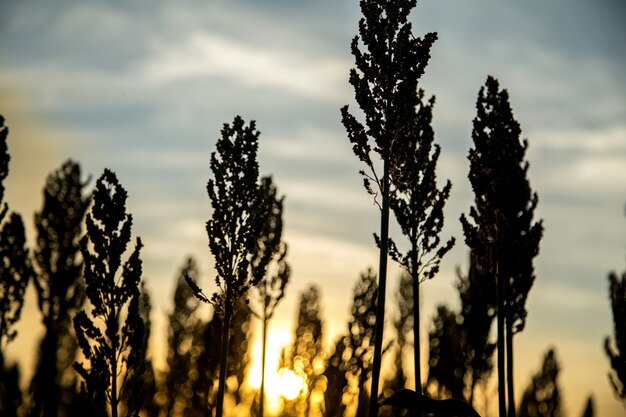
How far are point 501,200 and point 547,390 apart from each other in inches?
1139

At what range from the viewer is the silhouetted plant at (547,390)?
131ft

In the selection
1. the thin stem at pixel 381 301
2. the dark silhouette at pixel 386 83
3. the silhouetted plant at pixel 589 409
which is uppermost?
the dark silhouette at pixel 386 83

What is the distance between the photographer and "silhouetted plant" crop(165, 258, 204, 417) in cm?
3622

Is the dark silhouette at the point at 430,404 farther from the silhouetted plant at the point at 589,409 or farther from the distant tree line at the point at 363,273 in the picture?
the silhouetted plant at the point at 589,409

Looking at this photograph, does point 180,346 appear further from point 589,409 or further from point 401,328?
point 589,409

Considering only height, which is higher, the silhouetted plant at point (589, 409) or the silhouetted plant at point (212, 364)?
the silhouetted plant at point (212, 364)

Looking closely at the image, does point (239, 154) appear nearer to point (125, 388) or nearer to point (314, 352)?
point (125, 388)

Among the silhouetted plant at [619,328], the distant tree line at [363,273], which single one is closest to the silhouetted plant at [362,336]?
the distant tree line at [363,273]

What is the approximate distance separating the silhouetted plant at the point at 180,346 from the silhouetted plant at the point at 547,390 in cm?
2434

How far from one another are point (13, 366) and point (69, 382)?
6577mm

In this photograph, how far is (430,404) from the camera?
357 inches

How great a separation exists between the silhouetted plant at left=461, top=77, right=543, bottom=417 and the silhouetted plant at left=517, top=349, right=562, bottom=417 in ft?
83.1

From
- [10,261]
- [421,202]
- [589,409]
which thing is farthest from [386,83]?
[589,409]

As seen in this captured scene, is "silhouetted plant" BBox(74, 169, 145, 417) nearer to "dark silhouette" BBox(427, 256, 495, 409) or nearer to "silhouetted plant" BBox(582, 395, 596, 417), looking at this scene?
"dark silhouette" BBox(427, 256, 495, 409)
